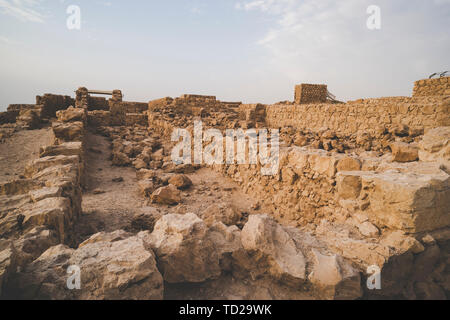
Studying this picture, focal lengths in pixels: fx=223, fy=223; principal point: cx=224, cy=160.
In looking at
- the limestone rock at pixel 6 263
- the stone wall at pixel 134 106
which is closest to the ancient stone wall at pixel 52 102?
the stone wall at pixel 134 106

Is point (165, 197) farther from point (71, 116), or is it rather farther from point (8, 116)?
point (8, 116)

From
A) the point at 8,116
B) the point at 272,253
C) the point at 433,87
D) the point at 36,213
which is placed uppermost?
the point at 433,87

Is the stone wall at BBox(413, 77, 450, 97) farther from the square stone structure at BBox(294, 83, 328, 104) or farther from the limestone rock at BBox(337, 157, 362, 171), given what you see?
the limestone rock at BBox(337, 157, 362, 171)

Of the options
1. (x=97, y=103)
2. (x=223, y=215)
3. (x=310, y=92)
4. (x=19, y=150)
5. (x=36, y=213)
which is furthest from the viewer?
(x=97, y=103)

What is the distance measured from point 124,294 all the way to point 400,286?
9.15ft

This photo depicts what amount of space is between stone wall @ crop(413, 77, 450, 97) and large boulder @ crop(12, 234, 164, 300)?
9.83m

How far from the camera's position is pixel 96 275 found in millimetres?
1816

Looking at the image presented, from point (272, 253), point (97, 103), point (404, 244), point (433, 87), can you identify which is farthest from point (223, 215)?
point (97, 103)

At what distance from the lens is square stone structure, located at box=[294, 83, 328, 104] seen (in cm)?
1240

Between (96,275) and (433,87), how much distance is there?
10.3 m
